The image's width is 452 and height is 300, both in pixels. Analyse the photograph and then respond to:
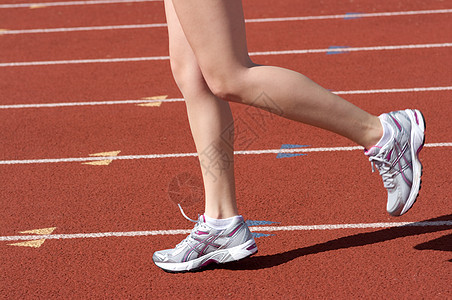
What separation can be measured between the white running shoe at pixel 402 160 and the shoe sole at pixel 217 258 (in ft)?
1.92

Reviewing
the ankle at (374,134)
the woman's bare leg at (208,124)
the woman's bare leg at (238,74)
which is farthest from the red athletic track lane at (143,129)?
the woman's bare leg at (238,74)

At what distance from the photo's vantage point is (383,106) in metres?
4.54

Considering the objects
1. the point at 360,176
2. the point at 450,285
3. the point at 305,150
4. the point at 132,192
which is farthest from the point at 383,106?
the point at 450,285

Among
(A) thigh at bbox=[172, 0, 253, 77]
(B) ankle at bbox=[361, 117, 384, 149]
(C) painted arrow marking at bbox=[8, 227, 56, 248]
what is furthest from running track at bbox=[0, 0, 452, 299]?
(A) thigh at bbox=[172, 0, 253, 77]

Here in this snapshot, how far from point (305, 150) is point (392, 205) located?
4.73 feet

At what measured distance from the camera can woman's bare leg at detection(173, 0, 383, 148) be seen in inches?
86.0

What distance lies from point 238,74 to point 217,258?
813mm

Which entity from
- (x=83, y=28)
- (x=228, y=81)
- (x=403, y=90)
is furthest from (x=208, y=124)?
(x=83, y=28)

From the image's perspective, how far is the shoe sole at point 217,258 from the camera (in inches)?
101

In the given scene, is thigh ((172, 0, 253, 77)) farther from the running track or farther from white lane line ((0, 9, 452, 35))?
white lane line ((0, 9, 452, 35))

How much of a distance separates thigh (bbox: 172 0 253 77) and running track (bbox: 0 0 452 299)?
0.88 m

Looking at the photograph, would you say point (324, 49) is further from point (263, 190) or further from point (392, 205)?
point (392, 205)

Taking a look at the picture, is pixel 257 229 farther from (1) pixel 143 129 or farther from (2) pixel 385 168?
(1) pixel 143 129

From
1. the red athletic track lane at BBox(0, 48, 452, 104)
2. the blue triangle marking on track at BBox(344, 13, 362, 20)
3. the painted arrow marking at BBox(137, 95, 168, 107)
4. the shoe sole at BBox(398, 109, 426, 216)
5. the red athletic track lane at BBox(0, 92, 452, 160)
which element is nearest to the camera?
the shoe sole at BBox(398, 109, 426, 216)
